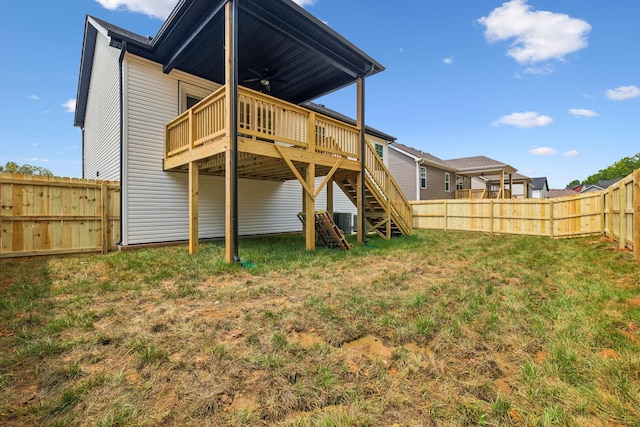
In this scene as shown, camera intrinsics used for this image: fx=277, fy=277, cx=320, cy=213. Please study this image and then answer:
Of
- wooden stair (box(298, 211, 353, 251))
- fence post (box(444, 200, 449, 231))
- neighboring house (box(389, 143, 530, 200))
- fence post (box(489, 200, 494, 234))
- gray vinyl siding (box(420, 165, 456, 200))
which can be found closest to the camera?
wooden stair (box(298, 211, 353, 251))

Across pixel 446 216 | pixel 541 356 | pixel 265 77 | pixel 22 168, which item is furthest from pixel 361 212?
pixel 22 168

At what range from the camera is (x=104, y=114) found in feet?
31.0

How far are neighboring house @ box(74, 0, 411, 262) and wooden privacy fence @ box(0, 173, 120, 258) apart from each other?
17.2 inches

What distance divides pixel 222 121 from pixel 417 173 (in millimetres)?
15745

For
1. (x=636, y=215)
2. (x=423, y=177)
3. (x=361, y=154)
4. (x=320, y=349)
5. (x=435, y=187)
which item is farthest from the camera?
(x=435, y=187)

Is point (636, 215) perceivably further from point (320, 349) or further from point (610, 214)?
point (320, 349)

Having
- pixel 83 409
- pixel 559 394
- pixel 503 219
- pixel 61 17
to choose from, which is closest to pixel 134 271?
pixel 83 409

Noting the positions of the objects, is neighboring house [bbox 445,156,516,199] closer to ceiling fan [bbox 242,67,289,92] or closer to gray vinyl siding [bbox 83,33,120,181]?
ceiling fan [bbox 242,67,289,92]

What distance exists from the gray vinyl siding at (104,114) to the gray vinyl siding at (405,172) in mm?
16523

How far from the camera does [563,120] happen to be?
20.9m

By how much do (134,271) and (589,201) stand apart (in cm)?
1344

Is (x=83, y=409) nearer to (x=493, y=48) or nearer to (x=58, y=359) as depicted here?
(x=58, y=359)

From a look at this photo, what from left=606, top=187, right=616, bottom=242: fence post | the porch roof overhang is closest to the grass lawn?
left=606, top=187, right=616, bottom=242: fence post

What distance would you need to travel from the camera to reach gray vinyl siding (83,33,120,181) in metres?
8.24
